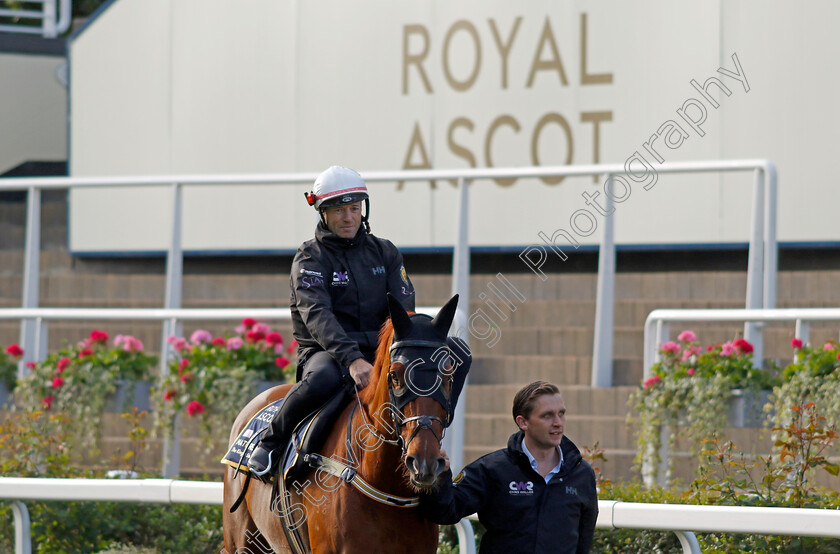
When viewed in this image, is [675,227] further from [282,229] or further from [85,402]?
[85,402]

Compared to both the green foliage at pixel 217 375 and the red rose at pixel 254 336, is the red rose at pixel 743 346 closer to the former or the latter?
the green foliage at pixel 217 375

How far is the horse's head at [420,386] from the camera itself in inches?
163

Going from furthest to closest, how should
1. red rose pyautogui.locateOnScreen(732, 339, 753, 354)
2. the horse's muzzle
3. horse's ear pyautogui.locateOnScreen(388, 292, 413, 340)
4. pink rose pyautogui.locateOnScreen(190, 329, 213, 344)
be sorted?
pink rose pyautogui.locateOnScreen(190, 329, 213, 344) → red rose pyautogui.locateOnScreen(732, 339, 753, 354) → horse's ear pyautogui.locateOnScreen(388, 292, 413, 340) → the horse's muzzle

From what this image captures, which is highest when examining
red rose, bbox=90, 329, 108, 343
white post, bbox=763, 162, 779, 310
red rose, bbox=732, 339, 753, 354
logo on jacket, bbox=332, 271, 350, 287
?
white post, bbox=763, 162, 779, 310

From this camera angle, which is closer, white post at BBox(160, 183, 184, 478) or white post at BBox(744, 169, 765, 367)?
white post at BBox(744, 169, 765, 367)

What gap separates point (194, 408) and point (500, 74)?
13.9ft

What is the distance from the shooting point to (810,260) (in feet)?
32.1

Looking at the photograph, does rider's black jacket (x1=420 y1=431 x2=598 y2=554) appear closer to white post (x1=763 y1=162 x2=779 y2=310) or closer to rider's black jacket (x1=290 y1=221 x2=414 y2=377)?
rider's black jacket (x1=290 y1=221 x2=414 y2=377)

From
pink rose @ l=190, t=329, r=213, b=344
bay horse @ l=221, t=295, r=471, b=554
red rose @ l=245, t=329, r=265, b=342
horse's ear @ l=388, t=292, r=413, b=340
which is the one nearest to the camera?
bay horse @ l=221, t=295, r=471, b=554

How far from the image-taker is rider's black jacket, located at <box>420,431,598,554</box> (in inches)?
178

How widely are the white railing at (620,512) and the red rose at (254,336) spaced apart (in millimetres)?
2499

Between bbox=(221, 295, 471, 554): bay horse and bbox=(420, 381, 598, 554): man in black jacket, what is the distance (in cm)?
15

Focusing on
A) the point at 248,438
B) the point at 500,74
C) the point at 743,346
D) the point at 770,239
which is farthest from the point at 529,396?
the point at 500,74

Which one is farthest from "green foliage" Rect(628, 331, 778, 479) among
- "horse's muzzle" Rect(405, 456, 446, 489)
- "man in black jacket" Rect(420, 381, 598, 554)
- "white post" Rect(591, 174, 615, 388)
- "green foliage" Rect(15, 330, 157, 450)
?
"green foliage" Rect(15, 330, 157, 450)
